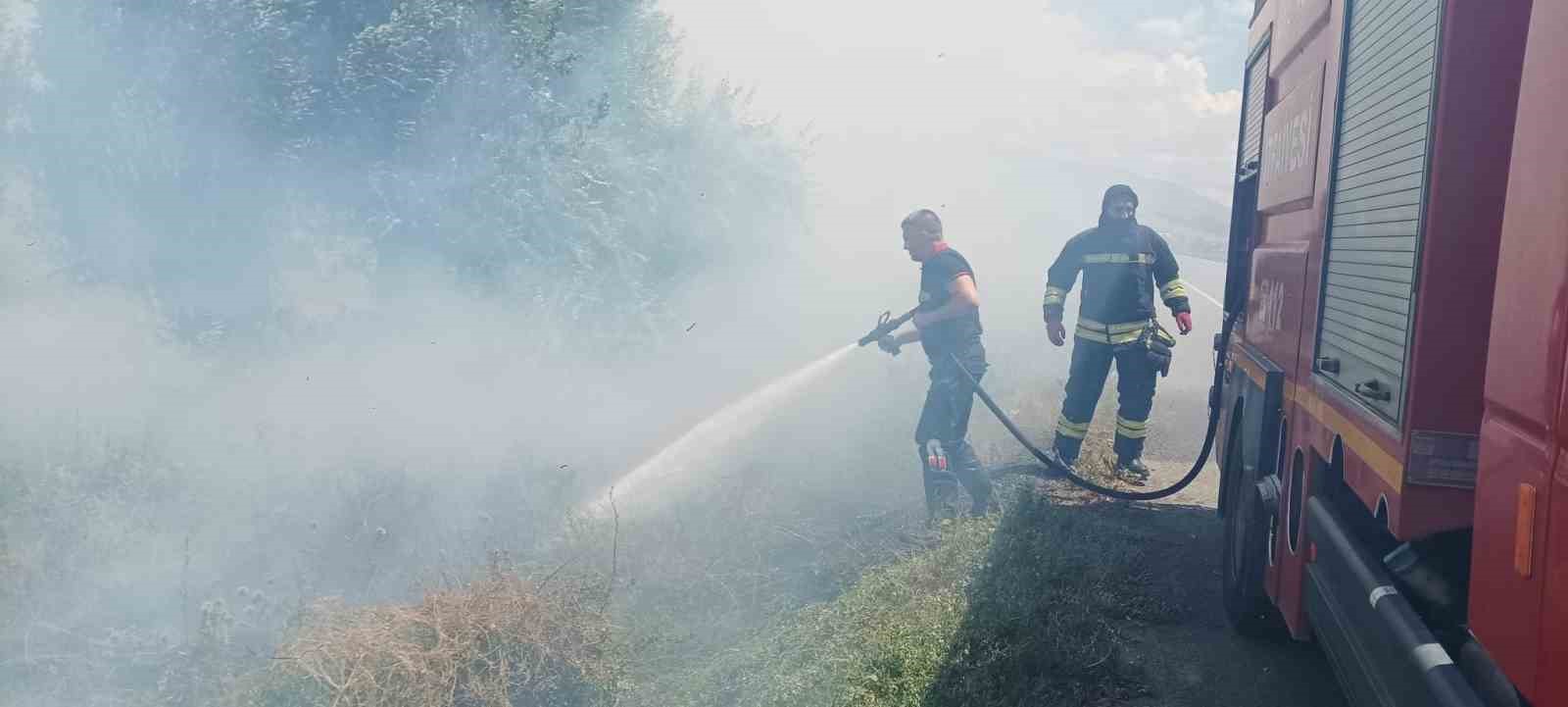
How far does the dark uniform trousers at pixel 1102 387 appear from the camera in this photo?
6.97 meters

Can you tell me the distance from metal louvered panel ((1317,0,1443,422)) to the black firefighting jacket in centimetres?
329

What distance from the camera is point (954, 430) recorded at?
6.83 meters

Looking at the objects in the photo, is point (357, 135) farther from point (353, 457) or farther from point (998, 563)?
point (998, 563)

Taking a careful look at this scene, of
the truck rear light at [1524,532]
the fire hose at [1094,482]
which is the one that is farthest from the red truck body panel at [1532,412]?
the fire hose at [1094,482]

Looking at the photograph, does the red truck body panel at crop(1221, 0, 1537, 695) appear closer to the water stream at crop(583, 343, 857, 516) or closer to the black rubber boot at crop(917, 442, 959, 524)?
the black rubber boot at crop(917, 442, 959, 524)

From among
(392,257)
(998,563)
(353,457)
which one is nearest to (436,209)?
(392,257)

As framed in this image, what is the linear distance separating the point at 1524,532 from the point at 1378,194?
1460 mm

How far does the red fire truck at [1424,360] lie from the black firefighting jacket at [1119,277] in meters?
2.38

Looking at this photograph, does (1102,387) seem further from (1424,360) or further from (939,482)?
(1424,360)

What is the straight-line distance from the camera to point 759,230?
15.1m

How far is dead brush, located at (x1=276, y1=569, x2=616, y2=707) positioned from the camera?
430 cm

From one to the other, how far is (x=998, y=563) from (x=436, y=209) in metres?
4.99

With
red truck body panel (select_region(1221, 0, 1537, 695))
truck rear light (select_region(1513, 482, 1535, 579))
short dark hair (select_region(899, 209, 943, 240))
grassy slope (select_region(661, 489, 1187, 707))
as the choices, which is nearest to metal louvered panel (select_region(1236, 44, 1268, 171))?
red truck body panel (select_region(1221, 0, 1537, 695))

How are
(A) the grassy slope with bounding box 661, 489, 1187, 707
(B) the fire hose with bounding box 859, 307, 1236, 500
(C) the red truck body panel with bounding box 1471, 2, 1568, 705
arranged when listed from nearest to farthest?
1. (C) the red truck body panel with bounding box 1471, 2, 1568, 705
2. (A) the grassy slope with bounding box 661, 489, 1187, 707
3. (B) the fire hose with bounding box 859, 307, 1236, 500
